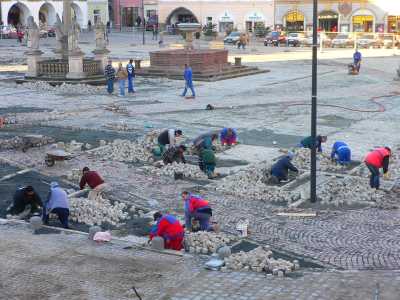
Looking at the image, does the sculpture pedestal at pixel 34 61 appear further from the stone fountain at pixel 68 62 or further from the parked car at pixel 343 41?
the parked car at pixel 343 41

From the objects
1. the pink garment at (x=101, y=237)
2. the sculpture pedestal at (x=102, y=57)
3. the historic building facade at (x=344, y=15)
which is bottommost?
the pink garment at (x=101, y=237)

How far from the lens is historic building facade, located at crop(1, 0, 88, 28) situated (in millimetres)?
74806

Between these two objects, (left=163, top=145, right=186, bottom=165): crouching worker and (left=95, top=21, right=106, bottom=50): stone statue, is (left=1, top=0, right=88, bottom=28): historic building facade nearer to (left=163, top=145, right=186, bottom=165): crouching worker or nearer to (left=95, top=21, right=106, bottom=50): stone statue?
(left=95, top=21, right=106, bottom=50): stone statue

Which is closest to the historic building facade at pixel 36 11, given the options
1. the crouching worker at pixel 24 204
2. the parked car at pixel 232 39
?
the parked car at pixel 232 39

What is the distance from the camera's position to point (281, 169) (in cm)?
1598

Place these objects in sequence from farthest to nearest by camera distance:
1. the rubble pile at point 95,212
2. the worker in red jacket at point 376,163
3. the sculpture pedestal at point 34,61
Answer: the sculpture pedestal at point 34,61 < the worker in red jacket at point 376,163 < the rubble pile at point 95,212

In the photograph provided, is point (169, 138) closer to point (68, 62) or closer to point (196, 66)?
point (68, 62)

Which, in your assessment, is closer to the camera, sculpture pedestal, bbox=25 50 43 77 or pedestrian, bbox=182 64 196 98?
pedestrian, bbox=182 64 196 98

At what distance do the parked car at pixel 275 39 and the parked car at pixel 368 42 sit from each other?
728 cm

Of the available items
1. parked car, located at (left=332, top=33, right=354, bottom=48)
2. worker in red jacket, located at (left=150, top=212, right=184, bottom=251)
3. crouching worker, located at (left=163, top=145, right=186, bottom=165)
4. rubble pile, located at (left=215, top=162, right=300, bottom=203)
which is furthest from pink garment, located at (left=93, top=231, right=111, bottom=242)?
parked car, located at (left=332, top=33, right=354, bottom=48)

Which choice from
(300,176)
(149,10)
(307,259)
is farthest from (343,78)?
(149,10)

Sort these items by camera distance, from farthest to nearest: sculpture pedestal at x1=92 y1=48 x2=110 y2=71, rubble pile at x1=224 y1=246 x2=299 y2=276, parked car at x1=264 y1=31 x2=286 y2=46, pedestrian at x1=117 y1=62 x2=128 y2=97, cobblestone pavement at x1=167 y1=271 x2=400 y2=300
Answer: parked car at x1=264 y1=31 x2=286 y2=46, sculpture pedestal at x1=92 y1=48 x2=110 y2=71, pedestrian at x1=117 y1=62 x2=128 y2=97, rubble pile at x1=224 y1=246 x2=299 y2=276, cobblestone pavement at x1=167 y1=271 x2=400 y2=300

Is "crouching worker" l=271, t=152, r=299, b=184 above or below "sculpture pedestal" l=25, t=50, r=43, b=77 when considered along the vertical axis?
below

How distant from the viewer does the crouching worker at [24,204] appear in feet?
44.5
